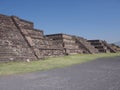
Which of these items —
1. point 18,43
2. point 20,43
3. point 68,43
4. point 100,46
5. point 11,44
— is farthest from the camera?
point 100,46

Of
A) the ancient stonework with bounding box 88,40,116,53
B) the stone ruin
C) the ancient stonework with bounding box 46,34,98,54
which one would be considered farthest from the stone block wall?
the ancient stonework with bounding box 88,40,116,53

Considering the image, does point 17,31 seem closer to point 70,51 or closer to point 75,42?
point 70,51

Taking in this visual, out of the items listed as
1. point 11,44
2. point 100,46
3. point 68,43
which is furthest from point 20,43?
point 100,46

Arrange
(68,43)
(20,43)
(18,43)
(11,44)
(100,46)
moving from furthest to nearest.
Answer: (100,46)
(68,43)
(20,43)
(18,43)
(11,44)

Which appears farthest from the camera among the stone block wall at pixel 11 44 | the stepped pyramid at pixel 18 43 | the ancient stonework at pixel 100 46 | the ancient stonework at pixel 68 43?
the ancient stonework at pixel 100 46

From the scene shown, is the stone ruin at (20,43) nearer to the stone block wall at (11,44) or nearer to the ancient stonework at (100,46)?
the stone block wall at (11,44)

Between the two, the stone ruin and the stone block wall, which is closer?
the stone block wall

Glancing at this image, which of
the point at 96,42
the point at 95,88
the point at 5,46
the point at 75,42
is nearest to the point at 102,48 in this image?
the point at 96,42

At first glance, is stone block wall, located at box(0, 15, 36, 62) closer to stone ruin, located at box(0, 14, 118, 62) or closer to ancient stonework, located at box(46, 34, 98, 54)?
stone ruin, located at box(0, 14, 118, 62)

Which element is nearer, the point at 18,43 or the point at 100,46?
the point at 18,43

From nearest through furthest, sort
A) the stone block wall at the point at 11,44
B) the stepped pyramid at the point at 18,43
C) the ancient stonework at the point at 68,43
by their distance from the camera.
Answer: the stone block wall at the point at 11,44
the stepped pyramid at the point at 18,43
the ancient stonework at the point at 68,43

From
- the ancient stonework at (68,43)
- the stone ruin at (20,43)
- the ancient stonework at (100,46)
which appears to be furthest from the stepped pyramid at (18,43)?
the ancient stonework at (100,46)

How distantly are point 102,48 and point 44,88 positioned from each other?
122 ft

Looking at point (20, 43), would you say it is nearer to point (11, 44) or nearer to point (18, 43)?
point (18, 43)
